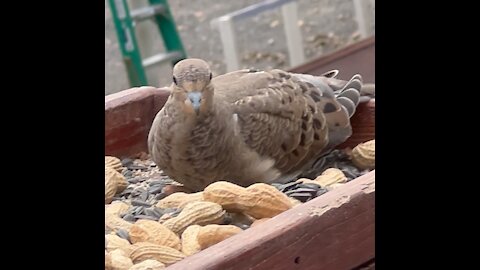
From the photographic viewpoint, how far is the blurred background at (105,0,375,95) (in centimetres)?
521

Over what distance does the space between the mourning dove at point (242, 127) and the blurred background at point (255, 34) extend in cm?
304

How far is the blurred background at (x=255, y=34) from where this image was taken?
521 cm

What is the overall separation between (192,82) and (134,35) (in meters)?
2.45

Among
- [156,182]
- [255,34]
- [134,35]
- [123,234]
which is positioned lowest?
[255,34]

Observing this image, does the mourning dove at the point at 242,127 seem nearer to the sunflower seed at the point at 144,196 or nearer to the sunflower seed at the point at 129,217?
the sunflower seed at the point at 144,196

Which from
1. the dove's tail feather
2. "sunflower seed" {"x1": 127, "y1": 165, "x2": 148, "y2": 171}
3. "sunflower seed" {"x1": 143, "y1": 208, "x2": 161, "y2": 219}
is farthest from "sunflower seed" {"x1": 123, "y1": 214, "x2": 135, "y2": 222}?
the dove's tail feather

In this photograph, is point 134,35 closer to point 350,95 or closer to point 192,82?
point 350,95

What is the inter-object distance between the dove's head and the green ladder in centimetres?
224

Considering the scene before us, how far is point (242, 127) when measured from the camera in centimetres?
172

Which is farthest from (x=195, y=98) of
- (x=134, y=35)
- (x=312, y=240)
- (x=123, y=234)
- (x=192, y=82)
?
(x=134, y=35)
